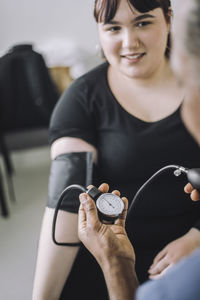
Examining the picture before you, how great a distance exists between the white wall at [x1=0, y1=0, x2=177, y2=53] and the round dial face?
1.74 m

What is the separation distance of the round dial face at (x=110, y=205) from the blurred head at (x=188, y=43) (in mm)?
315

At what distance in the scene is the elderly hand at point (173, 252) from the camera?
0.89 metres

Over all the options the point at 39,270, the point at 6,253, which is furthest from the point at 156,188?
the point at 6,253

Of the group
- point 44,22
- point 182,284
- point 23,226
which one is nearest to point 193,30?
point 182,284

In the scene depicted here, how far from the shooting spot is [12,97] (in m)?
2.02

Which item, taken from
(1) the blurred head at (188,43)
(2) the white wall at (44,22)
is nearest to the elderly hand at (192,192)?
(1) the blurred head at (188,43)

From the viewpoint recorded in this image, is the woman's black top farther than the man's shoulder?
Yes

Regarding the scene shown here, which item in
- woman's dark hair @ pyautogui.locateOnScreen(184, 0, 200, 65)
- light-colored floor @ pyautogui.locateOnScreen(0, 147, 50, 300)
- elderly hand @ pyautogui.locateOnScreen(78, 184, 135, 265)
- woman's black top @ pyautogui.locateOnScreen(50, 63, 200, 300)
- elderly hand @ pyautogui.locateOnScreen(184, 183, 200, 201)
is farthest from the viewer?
light-colored floor @ pyautogui.locateOnScreen(0, 147, 50, 300)

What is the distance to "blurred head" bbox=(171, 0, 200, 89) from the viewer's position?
1.61 ft

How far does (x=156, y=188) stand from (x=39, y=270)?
37 centimetres

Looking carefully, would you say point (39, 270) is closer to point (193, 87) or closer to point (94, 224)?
point (94, 224)

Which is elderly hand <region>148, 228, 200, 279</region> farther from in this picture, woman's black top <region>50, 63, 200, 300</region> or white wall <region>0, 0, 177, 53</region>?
white wall <region>0, 0, 177, 53</region>

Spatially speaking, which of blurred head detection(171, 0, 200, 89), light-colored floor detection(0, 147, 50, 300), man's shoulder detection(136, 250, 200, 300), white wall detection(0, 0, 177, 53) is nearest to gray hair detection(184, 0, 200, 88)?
blurred head detection(171, 0, 200, 89)

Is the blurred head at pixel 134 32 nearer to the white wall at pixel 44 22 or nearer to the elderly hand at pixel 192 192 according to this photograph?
the elderly hand at pixel 192 192
